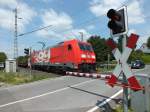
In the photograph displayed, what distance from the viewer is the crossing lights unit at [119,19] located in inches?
344

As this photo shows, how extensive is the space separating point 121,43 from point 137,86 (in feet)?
4.28

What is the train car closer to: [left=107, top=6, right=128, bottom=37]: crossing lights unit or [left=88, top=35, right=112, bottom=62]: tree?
[left=107, top=6, right=128, bottom=37]: crossing lights unit

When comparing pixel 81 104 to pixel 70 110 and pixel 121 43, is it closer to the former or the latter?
pixel 70 110

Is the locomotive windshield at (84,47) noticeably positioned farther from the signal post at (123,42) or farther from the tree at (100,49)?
the tree at (100,49)

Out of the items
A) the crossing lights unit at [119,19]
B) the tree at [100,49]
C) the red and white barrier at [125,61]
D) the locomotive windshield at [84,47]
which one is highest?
the tree at [100,49]

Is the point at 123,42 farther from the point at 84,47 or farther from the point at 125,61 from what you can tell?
the point at 84,47

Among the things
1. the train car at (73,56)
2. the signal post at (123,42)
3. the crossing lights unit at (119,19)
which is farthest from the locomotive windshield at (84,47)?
the crossing lights unit at (119,19)

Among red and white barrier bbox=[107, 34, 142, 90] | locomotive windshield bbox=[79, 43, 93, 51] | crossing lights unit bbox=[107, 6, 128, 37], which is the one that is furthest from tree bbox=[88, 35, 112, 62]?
crossing lights unit bbox=[107, 6, 128, 37]

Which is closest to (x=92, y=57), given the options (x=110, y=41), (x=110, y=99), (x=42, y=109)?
(x=110, y=99)

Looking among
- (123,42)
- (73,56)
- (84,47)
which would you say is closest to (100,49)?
(84,47)

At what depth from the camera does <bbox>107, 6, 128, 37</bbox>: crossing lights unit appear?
344 inches

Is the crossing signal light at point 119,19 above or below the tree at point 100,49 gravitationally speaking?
below

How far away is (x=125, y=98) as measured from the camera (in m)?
9.02

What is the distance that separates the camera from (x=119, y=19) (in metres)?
8.80
